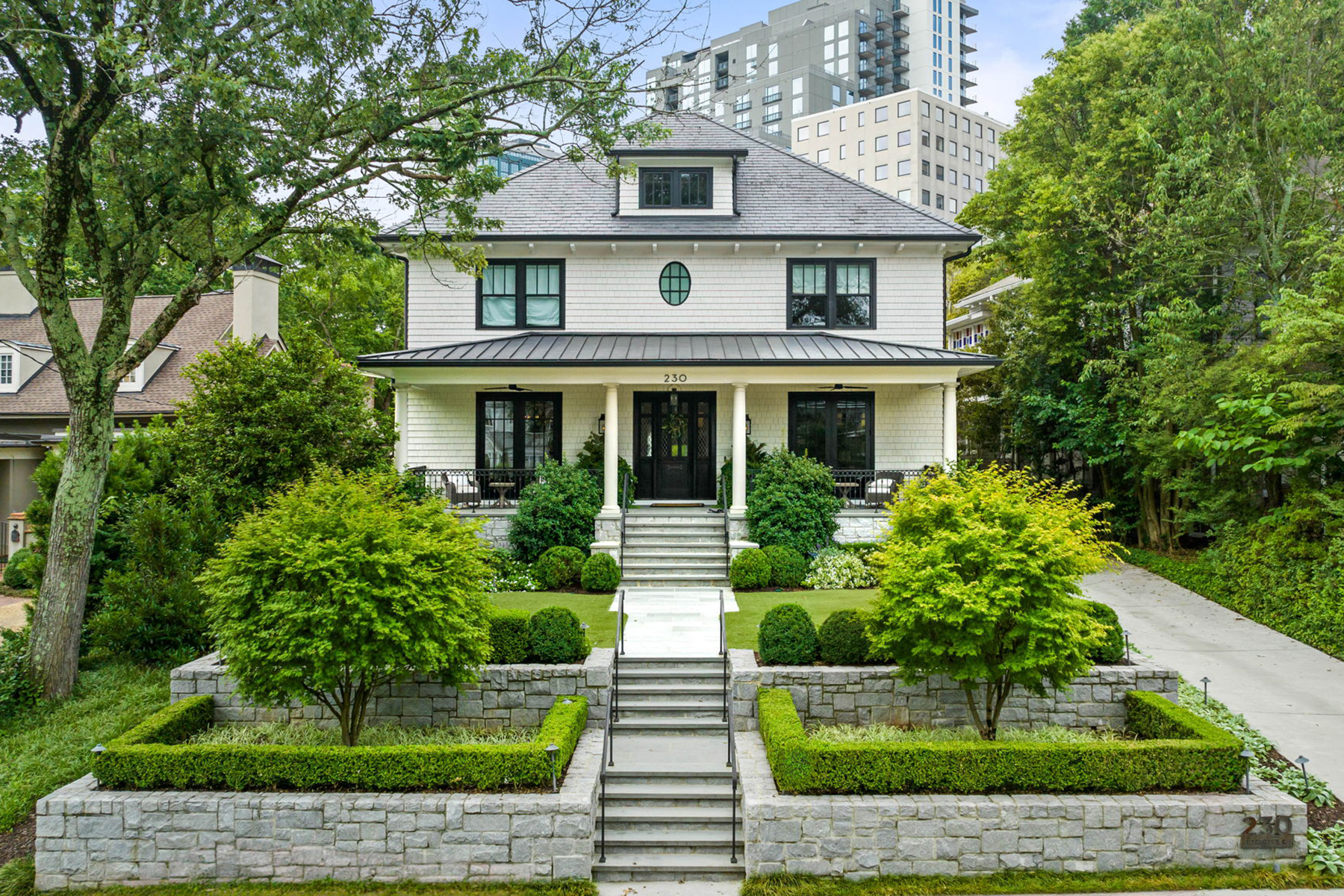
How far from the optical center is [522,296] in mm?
19484

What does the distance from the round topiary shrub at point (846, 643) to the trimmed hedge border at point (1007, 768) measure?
81.0 inches

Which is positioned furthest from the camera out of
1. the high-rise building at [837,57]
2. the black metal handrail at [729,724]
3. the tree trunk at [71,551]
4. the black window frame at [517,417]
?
the high-rise building at [837,57]

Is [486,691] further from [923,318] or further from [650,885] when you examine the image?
[923,318]

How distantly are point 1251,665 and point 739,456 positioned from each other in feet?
30.2

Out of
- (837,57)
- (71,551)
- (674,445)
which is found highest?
(837,57)

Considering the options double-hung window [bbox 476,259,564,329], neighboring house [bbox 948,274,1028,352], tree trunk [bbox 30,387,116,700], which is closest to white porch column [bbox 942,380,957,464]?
double-hung window [bbox 476,259,564,329]

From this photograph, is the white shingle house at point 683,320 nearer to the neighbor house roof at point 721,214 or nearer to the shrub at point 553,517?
the neighbor house roof at point 721,214

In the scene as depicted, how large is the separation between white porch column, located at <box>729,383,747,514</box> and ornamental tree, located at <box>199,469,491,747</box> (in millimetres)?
8512

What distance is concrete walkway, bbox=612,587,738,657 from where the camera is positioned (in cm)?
1164

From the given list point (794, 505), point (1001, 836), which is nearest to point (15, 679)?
point (1001, 836)

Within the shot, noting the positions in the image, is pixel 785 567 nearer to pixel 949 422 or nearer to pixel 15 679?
pixel 949 422

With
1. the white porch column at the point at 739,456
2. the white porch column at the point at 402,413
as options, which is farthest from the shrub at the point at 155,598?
the white porch column at the point at 739,456

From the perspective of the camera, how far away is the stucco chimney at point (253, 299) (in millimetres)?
24406

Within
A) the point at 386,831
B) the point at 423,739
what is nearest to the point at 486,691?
the point at 423,739
